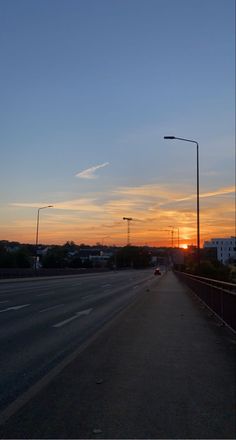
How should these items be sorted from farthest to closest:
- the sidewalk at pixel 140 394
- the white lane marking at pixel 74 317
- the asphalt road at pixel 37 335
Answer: the white lane marking at pixel 74 317
the asphalt road at pixel 37 335
the sidewalk at pixel 140 394

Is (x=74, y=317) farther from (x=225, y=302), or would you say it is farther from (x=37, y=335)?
(x=225, y=302)

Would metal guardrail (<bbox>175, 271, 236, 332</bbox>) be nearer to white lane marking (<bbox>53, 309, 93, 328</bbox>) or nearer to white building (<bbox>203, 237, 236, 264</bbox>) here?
white lane marking (<bbox>53, 309, 93, 328</bbox>)

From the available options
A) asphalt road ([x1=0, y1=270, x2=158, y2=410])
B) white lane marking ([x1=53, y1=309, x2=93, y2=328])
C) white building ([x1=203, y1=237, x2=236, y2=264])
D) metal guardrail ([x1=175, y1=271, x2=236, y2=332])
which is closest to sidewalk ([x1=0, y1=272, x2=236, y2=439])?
asphalt road ([x1=0, y1=270, x2=158, y2=410])

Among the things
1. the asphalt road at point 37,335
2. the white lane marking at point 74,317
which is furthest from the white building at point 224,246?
the white lane marking at point 74,317

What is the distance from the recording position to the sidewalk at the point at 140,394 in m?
6.21

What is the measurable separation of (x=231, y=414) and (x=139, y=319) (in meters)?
11.7

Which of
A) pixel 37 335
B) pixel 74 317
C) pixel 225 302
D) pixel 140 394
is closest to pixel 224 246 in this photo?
pixel 74 317

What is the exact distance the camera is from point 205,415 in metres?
6.76

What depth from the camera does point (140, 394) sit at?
7770 mm

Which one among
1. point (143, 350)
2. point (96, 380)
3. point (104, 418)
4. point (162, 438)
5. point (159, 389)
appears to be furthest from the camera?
point (143, 350)

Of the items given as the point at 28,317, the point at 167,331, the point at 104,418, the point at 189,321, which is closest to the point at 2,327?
the point at 28,317

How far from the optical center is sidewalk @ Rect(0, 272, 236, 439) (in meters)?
6.21

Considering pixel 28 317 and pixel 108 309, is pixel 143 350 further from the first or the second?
Result: pixel 108 309

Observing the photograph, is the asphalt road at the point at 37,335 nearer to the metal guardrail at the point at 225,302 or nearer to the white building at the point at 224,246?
the metal guardrail at the point at 225,302
